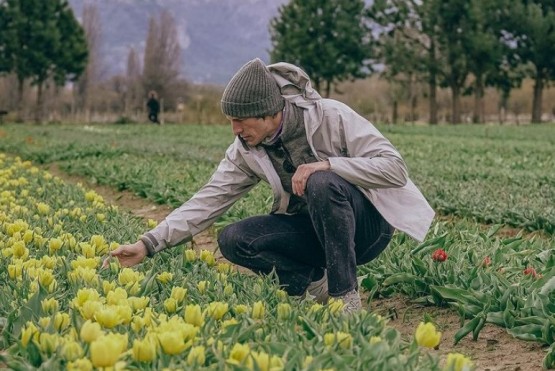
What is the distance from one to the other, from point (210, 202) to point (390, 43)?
139 ft

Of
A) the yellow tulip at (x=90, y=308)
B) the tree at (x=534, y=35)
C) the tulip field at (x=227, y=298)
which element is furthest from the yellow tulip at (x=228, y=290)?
the tree at (x=534, y=35)

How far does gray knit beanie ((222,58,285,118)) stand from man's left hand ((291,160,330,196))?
315 mm

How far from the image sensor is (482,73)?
143ft

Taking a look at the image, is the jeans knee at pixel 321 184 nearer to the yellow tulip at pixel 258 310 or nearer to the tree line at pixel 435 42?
the yellow tulip at pixel 258 310

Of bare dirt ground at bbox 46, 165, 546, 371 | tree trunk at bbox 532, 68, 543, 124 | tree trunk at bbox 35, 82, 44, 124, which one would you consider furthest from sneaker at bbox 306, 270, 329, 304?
tree trunk at bbox 35, 82, 44, 124

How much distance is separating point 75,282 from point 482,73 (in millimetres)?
42137

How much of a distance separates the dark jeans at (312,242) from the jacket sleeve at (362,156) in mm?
92

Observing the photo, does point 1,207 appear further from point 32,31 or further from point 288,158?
point 32,31

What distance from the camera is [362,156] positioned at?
13.9 feet

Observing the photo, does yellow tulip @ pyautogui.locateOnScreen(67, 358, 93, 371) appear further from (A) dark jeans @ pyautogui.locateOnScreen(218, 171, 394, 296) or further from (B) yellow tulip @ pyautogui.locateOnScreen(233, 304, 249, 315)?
(A) dark jeans @ pyautogui.locateOnScreen(218, 171, 394, 296)

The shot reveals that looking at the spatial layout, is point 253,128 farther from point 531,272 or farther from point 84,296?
point 531,272

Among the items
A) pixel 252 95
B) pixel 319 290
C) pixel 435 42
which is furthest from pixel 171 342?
pixel 435 42

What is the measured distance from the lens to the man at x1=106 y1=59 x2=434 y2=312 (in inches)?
162

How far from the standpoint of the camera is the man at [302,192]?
13.5 feet
